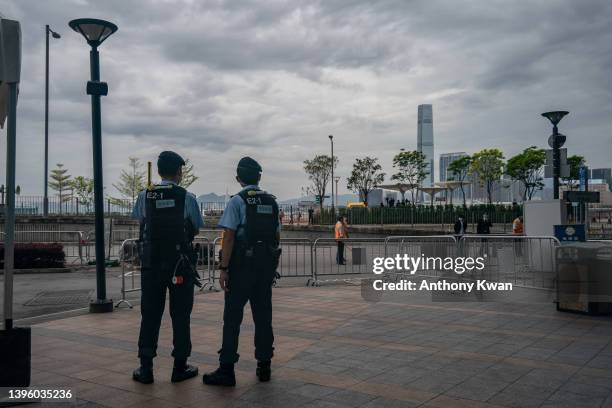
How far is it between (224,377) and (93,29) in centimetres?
627

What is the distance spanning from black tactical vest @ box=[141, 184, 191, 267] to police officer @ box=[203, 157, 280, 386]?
45 centimetres

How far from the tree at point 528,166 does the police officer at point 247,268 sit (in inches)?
1904

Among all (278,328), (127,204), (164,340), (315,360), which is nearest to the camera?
(315,360)

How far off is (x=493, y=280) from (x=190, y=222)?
792 centimetres

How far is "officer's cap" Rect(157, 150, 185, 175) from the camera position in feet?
15.7

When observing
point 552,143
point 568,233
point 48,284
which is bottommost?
point 48,284

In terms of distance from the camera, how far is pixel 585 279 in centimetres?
791

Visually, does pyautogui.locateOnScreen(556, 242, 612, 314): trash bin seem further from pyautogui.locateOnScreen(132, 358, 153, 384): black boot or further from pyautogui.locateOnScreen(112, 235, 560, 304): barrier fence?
pyautogui.locateOnScreen(132, 358, 153, 384): black boot

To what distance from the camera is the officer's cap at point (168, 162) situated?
188 inches

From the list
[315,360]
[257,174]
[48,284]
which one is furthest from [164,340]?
[48,284]

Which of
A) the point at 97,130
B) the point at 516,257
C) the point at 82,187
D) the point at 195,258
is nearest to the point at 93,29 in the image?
the point at 97,130

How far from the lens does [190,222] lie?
480cm

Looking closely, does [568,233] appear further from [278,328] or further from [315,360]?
[315,360]

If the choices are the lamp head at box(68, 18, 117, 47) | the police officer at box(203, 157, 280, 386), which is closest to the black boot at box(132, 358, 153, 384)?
the police officer at box(203, 157, 280, 386)
